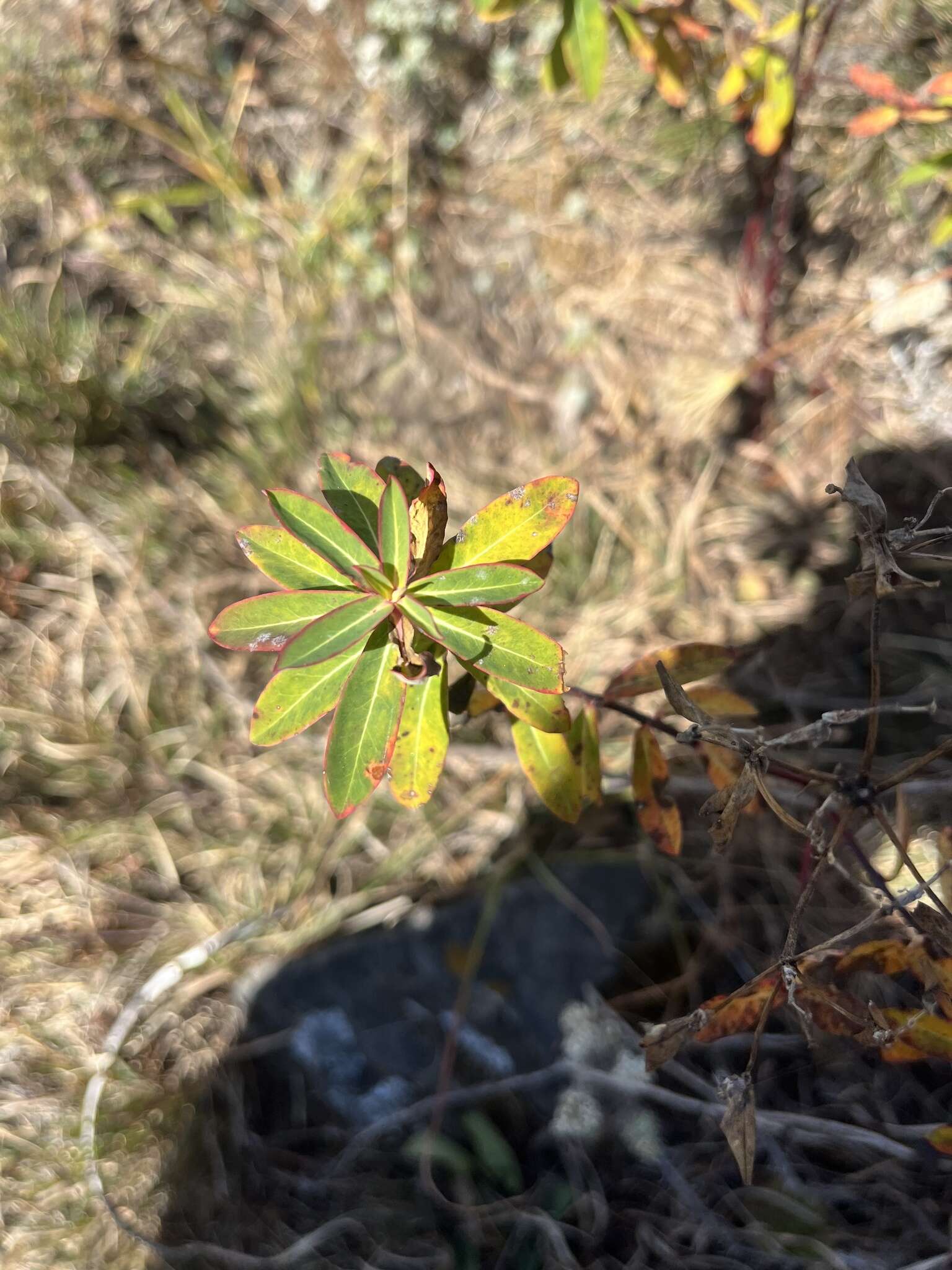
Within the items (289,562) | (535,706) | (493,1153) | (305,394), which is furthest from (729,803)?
(305,394)

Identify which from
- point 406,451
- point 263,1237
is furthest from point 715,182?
point 263,1237

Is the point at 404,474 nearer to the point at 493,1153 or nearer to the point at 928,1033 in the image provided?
the point at 928,1033

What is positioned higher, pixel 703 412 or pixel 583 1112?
pixel 703 412

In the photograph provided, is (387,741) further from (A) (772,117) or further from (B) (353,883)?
(A) (772,117)

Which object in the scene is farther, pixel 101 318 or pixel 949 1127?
pixel 101 318

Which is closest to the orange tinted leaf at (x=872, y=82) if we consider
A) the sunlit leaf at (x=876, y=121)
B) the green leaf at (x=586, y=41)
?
the sunlit leaf at (x=876, y=121)

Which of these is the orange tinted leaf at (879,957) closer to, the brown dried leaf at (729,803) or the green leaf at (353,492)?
the brown dried leaf at (729,803)

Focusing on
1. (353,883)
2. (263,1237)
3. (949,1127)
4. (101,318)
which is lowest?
(263,1237)

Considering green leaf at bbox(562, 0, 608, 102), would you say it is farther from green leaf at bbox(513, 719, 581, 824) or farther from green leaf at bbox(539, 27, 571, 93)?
green leaf at bbox(513, 719, 581, 824)
